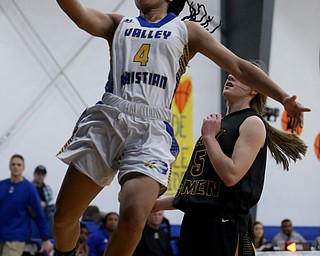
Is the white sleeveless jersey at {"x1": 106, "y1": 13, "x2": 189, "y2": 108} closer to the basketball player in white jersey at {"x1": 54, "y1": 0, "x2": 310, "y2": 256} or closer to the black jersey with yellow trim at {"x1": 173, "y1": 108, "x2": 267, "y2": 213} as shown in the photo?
the basketball player in white jersey at {"x1": 54, "y1": 0, "x2": 310, "y2": 256}

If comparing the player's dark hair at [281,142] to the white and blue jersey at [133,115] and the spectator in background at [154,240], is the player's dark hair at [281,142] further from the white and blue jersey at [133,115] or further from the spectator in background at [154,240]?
→ the spectator in background at [154,240]

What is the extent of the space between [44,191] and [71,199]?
6908mm

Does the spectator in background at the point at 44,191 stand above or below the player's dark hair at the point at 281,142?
below

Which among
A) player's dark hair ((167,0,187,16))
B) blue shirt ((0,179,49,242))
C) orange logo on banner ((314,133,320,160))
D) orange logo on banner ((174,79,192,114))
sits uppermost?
orange logo on banner ((174,79,192,114))

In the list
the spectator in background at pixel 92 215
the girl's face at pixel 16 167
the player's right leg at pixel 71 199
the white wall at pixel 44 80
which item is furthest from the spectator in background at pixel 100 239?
the player's right leg at pixel 71 199

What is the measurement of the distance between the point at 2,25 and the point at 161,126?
760 centimetres

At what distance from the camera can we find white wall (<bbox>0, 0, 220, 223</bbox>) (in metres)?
10.3

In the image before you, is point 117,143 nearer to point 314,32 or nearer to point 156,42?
point 156,42

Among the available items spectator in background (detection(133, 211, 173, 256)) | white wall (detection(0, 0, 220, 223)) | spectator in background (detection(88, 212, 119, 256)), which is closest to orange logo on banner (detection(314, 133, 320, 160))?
white wall (detection(0, 0, 220, 223))

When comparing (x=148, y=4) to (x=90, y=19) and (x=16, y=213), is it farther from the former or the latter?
(x=16, y=213)

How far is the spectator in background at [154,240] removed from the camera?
816 centimetres

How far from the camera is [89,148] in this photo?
Answer: 325 cm

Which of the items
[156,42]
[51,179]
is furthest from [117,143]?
[51,179]

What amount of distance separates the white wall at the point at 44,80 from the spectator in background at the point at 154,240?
2586 millimetres
